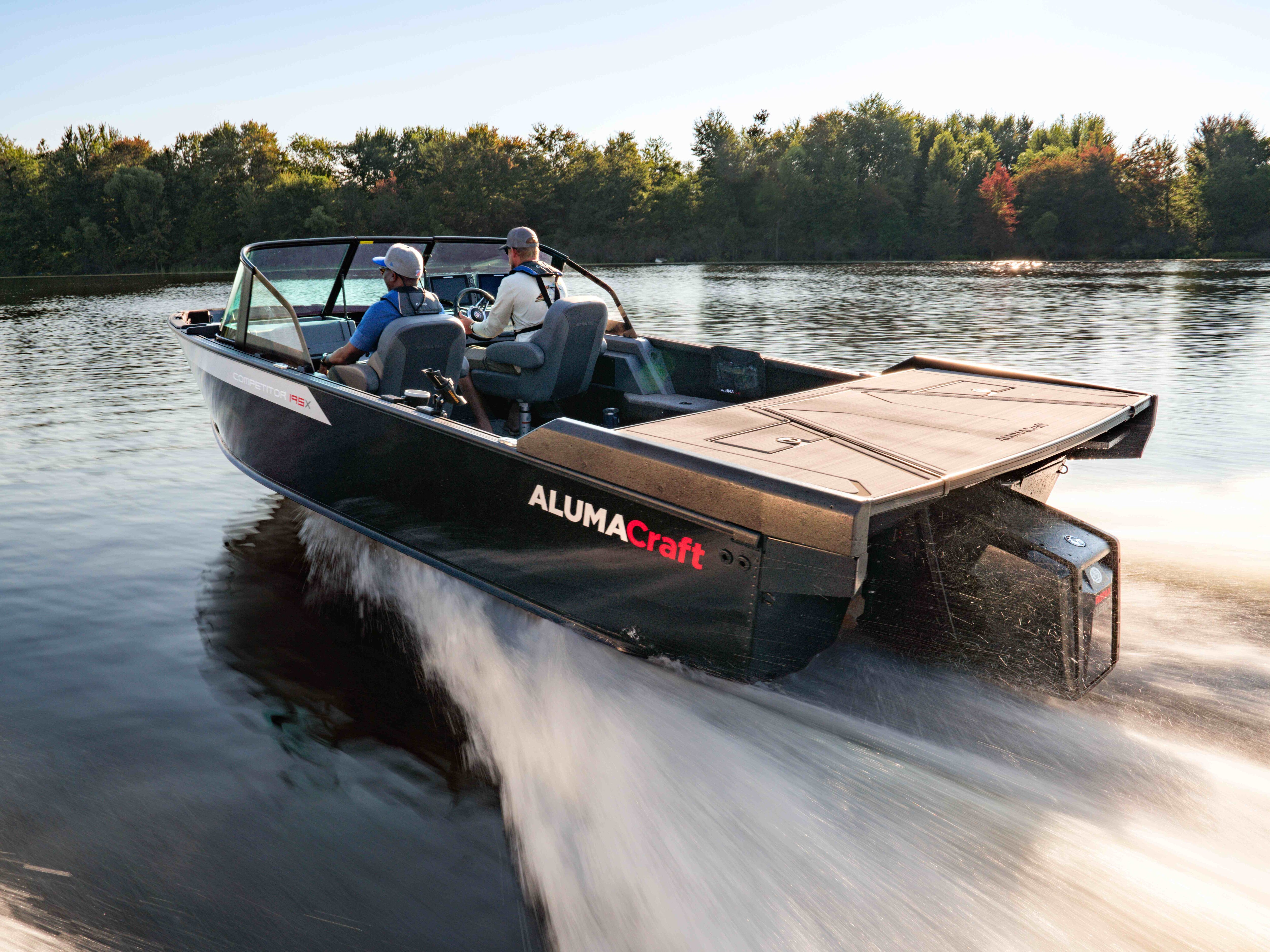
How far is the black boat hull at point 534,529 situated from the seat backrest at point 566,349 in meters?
1.13

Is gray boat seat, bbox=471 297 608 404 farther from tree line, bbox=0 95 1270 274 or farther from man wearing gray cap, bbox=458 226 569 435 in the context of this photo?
tree line, bbox=0 95 1270 274

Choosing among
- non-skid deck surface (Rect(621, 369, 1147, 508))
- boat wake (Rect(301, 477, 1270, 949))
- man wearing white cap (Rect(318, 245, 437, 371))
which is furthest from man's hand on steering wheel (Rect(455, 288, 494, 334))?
non-skid deck surface (Rect(621, 369, 1147, 508))

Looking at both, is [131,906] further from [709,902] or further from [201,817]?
[709,902]

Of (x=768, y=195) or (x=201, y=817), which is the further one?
(x=768, y=195)

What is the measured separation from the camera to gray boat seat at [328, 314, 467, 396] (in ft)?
14.0

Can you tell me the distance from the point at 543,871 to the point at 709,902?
535mm

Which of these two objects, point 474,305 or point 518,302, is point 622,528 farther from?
point 474,305

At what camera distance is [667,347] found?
5246 mm

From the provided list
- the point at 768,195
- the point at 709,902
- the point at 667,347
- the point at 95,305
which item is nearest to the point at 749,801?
the point at 709,902

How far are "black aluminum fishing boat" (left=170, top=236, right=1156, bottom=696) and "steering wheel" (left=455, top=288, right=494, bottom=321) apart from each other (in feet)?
4.64

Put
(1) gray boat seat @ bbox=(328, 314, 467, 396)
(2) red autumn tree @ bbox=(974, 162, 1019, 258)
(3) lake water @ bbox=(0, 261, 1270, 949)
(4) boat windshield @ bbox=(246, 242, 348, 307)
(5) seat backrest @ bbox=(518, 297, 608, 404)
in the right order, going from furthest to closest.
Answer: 1. (2) red autumn tree @ bbox=(974, 162, 1019, 258)
2. (4) boat windshield @ bbox=(246, 242, 348, 307)
3. (5) seat backrest @ bbox=(518, 297, 608, 404)
4. (1) gray boat seat @ bbox=(328, 314, 467, 396)
5. (3) lake water @ bbox=(0, 261, 1270, 949)

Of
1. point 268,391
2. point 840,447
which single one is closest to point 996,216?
point 268,391

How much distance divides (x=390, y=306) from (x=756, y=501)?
8.73 feet

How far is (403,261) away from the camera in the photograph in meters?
4.42
